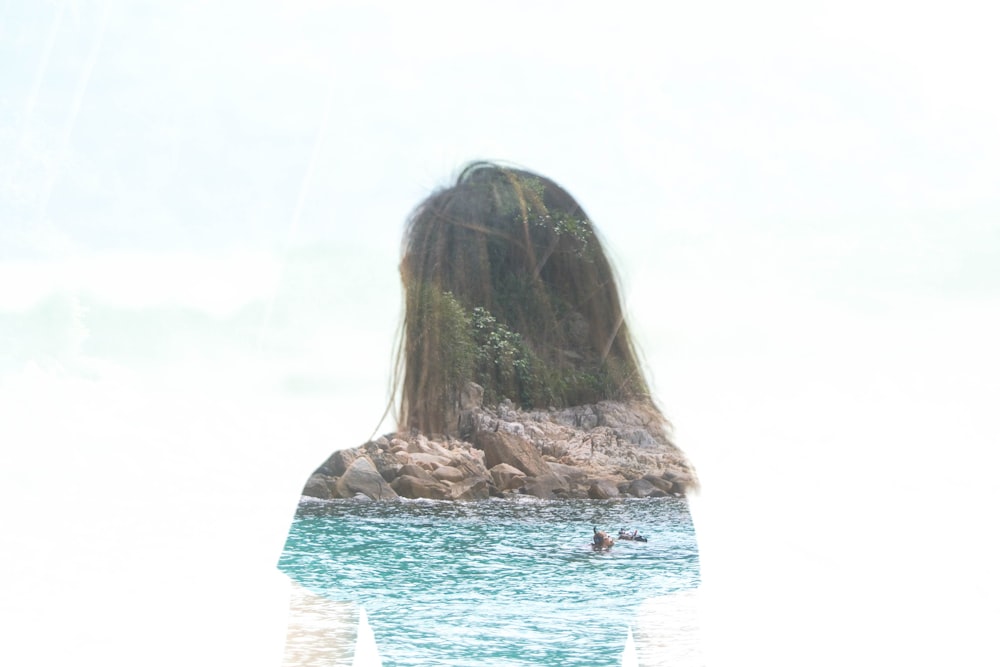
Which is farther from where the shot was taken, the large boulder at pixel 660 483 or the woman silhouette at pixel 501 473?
the large boulder at pixel 660 483

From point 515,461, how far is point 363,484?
1.50 ft

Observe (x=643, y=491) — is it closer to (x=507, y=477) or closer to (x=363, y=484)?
(x=507, y=477)

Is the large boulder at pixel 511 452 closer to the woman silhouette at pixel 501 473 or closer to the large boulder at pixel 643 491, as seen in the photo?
the woman silhouette at pixel 501 473

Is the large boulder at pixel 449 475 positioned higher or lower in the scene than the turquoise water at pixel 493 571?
higher

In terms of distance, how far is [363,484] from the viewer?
12.6 feet

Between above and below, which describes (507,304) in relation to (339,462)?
above

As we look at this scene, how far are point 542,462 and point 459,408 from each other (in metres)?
0.32

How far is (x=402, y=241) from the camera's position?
13.9ft

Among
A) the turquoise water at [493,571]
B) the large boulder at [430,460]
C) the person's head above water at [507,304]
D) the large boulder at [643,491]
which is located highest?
the person's head above water at [507,304]

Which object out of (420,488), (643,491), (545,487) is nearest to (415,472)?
(420,488)

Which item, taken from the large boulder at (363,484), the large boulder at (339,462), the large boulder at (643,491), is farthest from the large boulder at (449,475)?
the large boulder at (643,491)

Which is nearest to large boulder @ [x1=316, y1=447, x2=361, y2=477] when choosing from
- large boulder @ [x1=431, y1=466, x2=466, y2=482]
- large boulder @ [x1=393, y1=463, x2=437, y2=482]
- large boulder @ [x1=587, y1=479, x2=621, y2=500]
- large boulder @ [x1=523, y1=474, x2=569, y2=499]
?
large boulder @ [x1=393, y1=463, x2=437, y2=482]

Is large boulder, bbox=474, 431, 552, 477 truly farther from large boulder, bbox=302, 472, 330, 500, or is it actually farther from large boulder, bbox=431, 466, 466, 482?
large boulder, bbox=302, 472, 330, 500

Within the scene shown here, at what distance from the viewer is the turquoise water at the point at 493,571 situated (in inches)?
138
